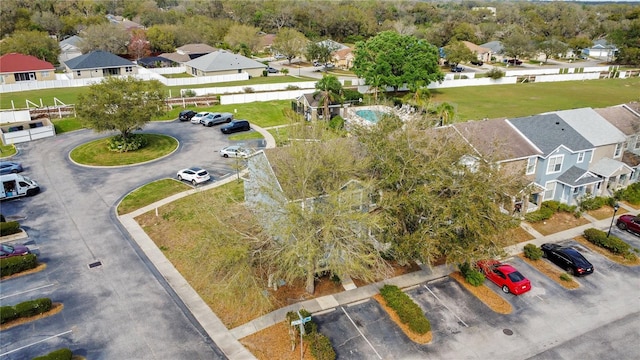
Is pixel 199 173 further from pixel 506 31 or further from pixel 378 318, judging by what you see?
pixel 506 31

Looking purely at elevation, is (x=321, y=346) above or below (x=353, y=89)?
below

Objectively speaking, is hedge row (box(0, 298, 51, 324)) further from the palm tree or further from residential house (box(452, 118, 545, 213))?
the palm tree

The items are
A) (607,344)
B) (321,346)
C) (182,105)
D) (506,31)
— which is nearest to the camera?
(321,346)

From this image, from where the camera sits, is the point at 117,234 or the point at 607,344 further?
the point at 117,234

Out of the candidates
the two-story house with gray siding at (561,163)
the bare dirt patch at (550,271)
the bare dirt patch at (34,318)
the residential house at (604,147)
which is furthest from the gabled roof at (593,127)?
the bare dirt patch at (34,318)

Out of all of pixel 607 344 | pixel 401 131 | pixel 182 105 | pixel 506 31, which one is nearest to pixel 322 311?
pixel 401 131

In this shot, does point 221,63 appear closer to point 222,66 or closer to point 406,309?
point 222,66
